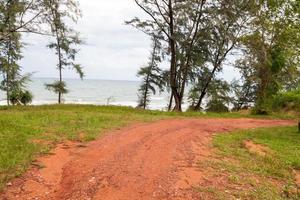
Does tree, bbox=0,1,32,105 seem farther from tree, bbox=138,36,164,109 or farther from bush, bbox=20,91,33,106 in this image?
tree, bbox=138,36,164,109

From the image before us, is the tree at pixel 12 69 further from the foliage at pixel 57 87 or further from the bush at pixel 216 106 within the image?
the bush at pixel 216 106

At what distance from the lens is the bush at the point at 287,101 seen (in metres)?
25.7

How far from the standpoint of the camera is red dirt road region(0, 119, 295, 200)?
802 cm

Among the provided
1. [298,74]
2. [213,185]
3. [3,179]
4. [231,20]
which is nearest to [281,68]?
[298,74]

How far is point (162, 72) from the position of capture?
3616cm

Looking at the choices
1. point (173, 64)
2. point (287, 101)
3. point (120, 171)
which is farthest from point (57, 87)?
point (120, 171)

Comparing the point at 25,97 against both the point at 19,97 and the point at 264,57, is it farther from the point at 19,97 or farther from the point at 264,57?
the point at 264,57

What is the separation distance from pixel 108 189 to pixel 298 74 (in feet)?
84.3

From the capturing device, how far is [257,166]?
10.5 m

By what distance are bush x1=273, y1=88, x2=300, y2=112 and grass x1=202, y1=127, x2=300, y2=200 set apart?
1101cm

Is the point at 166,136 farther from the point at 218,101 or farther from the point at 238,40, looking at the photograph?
the point at 218,101

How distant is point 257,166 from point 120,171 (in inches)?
138

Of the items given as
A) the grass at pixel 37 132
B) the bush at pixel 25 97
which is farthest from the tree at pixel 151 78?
the grass at pixel 37 132

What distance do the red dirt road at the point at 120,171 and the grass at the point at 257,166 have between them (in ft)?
1.99
